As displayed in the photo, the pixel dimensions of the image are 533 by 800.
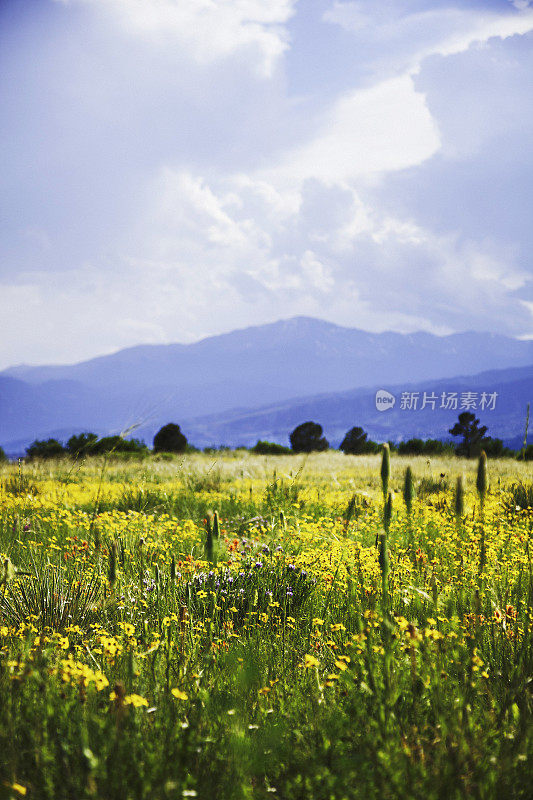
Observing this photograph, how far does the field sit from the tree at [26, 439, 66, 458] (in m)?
19.6

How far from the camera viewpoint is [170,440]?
26.5 metres

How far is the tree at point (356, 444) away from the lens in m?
30.4

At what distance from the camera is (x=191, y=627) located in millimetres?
3158

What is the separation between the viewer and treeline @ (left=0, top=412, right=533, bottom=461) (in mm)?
22906

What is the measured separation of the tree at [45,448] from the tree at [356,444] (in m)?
15.6

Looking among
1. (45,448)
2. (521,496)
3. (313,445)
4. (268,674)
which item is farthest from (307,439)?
(268,674)

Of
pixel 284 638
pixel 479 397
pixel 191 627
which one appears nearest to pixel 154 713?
pixel 191 627

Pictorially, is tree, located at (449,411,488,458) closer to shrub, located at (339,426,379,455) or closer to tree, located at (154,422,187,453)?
shrub, located at (339,426,379,455)

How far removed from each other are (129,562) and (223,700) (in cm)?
257

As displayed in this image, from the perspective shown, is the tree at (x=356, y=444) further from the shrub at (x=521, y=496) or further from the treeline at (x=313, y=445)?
the shrub at (x=521, y=496)

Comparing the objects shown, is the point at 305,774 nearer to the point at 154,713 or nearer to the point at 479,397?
the point at 154,713

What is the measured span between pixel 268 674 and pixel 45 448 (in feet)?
79.6

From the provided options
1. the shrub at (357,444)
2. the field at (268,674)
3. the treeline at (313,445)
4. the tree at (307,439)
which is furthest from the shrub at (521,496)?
the tree at (307,439)

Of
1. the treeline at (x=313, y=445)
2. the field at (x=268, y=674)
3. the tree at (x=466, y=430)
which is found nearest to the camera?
the field at (x=268, y=674)
